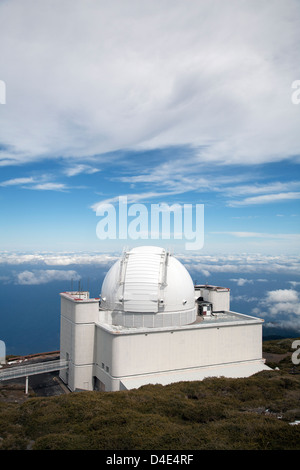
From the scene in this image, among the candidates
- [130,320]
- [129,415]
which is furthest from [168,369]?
[129,415]

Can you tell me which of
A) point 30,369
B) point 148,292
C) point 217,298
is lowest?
point 30,369

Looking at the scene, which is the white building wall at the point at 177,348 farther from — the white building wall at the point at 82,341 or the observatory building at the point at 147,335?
the white building wall at the point at 82,341

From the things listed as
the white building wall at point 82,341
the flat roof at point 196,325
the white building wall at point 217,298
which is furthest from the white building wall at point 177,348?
the white building wall at point 217,298

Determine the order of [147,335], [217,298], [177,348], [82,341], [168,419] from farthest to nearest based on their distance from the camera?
1. [217,298]
2. [82,341]
3. [177,348]
4. [147,335]
5. [168,419]

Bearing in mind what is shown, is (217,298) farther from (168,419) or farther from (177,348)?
(168,419)

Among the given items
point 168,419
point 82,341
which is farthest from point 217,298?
point 168,419

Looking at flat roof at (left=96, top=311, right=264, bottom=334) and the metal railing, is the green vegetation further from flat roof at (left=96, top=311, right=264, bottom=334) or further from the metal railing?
the metal railing
